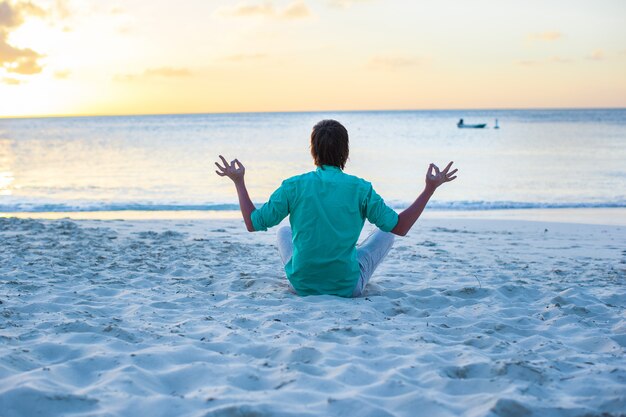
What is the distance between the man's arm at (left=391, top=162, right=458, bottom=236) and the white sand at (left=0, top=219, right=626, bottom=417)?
71 cm

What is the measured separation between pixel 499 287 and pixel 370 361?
2.35 meters

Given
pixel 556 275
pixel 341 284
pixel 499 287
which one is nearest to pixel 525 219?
pixel 556 275

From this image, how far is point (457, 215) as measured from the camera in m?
12.4

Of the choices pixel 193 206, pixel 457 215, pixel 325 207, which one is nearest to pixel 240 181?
pixel 325 207

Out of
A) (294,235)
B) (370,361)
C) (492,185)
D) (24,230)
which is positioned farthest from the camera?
(492,185)

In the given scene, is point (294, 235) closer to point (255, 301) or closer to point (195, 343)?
point (255, 301)

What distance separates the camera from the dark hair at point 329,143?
14.5 ft

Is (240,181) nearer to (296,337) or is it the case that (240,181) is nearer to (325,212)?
(325,212)

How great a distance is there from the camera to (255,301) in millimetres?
4840

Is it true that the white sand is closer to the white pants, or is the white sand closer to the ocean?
the white pants

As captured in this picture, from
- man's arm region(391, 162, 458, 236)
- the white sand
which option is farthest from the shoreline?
man's arm region(391, 162, 458, 236)

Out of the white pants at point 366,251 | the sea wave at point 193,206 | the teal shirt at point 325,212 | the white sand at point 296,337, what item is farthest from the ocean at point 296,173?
the teal shirt at point 325,212

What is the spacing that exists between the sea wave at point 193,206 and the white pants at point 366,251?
27.3 ft

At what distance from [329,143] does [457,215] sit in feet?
27.8
